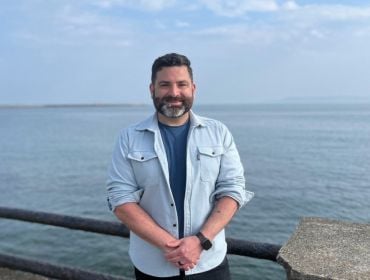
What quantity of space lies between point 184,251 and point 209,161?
57 centimetres

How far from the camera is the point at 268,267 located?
11.8 metres

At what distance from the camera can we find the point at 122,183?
2.65m

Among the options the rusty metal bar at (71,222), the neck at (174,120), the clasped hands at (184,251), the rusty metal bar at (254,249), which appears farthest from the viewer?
the rusty metal bar at (71,222)

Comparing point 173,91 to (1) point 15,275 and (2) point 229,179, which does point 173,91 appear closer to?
(2) point 229,179

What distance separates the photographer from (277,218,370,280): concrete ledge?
209 cm

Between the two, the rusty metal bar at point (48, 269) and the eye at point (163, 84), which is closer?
the eye at point (163, 84)

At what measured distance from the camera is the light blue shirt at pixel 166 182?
8.60ft

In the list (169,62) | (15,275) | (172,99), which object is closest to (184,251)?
(172,99)

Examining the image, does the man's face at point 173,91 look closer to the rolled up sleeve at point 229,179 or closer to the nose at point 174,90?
the nose at point 174,90

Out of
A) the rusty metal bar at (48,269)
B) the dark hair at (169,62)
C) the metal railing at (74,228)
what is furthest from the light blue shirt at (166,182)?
the rusty metal bar at (48,269)

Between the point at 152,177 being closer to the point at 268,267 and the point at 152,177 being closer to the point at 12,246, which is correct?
the point at 268,267

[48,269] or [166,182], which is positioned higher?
[166,182]

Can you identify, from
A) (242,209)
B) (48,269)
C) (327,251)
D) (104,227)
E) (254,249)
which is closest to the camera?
(327,251)

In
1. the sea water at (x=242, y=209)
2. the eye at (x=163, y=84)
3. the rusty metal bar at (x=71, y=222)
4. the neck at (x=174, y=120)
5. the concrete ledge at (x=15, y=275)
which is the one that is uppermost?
the eye at (x=163, y=84)
